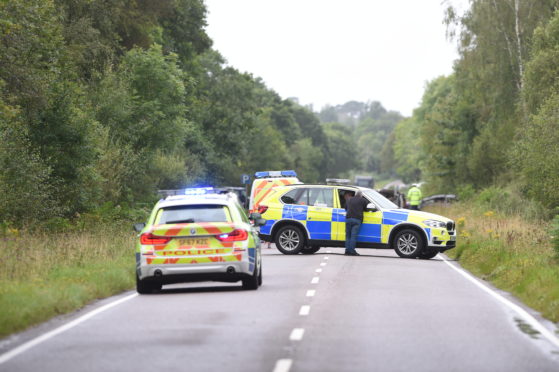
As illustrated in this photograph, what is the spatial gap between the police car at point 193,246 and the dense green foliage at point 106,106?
763cm

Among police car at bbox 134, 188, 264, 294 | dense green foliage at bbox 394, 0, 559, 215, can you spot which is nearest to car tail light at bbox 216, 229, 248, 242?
police car at bbox 134, 188, 264, 294

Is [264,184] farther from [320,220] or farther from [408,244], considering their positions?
[408,244]

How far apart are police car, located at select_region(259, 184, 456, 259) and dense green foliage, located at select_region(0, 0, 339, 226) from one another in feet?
18.9

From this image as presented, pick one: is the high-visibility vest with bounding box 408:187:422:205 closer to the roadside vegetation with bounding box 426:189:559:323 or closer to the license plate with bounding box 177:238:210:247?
the roadside vegetation with bounding box 426:189:559:323

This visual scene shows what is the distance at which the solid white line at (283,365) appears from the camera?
30.0ft

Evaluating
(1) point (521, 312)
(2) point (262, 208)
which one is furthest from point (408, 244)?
(1) point (521, 312)

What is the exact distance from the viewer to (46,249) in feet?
66.7

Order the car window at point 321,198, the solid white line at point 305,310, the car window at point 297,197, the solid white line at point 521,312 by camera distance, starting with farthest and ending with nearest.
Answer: the car window at point 297,197 → the car window at point 321,198 → the solid white line at point 305,310 → the solid white line at point 521,312

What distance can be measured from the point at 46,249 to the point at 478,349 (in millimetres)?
11695

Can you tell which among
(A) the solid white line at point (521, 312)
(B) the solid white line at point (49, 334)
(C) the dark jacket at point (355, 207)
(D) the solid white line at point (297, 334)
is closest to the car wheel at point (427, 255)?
(C) the dark jacket at point (355, 207)

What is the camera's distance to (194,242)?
16391mm

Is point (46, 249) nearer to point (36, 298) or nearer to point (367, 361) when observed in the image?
point (36, 298)

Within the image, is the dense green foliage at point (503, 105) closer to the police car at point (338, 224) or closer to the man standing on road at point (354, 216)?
the police car at point (338, 224)

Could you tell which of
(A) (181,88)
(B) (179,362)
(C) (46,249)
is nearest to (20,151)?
(C) (46,249)
